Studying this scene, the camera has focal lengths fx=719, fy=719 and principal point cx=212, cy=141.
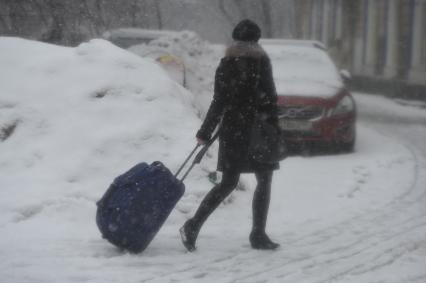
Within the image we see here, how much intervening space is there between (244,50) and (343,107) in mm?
5194

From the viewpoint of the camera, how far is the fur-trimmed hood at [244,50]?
528 centimetres

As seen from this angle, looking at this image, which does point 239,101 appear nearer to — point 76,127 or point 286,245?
point 286,245

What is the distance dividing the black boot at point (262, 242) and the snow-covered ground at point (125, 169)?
77mm

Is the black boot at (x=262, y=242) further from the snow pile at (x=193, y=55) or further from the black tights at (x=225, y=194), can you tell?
the snow pile at (x=193, y=55)

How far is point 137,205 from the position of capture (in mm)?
5105

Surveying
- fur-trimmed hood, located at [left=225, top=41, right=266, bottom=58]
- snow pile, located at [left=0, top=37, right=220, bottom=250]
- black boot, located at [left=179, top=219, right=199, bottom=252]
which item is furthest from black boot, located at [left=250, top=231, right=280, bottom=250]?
fur-trimmed hood, located at [left=225, top=41, right=266, bottom=58]

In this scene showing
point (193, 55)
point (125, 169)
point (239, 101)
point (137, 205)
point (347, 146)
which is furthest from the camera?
point (193, 55)

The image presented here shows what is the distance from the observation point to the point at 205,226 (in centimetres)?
623

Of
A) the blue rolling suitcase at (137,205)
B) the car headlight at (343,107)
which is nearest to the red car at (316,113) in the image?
the car headlight at (343,107)

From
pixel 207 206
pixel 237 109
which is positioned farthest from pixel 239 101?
pixel 207 206

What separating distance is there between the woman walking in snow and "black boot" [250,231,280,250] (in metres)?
0.33

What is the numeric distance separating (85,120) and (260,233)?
239cm

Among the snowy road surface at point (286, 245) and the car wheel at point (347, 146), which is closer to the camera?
the snowy road surface at point (286, 245)

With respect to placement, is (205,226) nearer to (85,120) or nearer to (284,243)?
(284,243)
